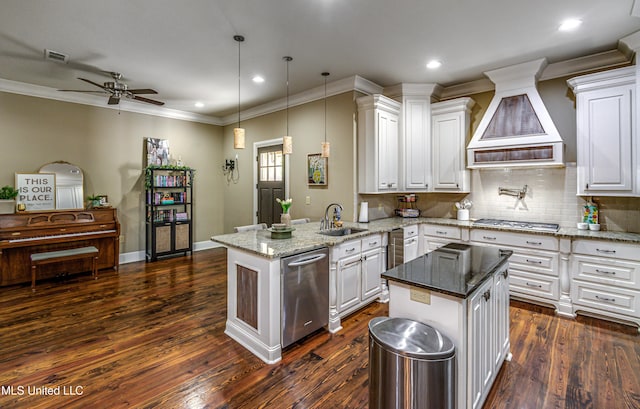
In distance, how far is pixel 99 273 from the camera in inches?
189

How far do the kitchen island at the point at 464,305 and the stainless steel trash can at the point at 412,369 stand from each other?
0.28ft

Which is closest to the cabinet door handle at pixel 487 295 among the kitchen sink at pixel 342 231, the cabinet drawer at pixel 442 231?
the kitchen sink at pixel 342 231

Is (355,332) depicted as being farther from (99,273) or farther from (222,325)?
(99,273)

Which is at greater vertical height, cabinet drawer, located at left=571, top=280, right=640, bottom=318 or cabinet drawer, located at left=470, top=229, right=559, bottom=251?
cabinet drawer, located at left=470, top=229, right=559, bottom=251

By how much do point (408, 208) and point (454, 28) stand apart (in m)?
2.70

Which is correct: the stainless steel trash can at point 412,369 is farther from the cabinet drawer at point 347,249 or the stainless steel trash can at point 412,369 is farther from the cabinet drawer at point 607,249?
the cabinet drawer at point 607,249

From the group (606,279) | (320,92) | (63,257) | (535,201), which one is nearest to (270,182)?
(320,92)

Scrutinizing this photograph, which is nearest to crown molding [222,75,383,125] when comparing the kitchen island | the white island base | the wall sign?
the kitchen island

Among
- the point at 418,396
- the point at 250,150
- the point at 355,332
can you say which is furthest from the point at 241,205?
the point at 418,396

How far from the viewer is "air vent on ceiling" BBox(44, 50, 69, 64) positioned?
11.2 ft

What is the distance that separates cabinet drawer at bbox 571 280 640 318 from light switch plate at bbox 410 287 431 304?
2608 millimetres

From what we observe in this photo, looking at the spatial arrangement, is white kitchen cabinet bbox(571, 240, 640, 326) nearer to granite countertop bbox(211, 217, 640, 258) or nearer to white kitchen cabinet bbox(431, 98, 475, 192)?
granite countertop bbox(211, 217, 640, 258)

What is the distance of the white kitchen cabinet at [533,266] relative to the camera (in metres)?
3.38

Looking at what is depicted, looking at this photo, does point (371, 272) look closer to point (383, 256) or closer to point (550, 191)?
point (383, 256)
